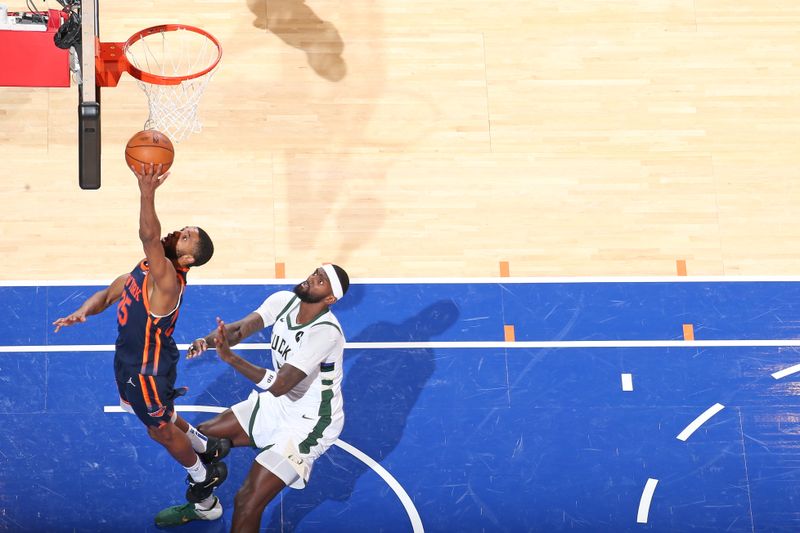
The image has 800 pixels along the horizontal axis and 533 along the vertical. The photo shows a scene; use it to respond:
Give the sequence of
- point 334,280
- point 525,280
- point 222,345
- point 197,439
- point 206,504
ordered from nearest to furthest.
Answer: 1. point 222,345
2. point 334,280
3. point 197,439
4. point 206,504
5. point 525,280

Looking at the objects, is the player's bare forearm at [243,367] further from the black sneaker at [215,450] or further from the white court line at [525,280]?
the white court line at [525,280]

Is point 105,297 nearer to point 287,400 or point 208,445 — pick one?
point 208,445

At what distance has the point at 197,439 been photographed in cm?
762

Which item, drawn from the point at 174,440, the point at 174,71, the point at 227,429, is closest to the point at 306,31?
the point at 174,71

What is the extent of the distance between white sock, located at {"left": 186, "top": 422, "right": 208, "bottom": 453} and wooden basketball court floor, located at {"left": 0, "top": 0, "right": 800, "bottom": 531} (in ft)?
3.30

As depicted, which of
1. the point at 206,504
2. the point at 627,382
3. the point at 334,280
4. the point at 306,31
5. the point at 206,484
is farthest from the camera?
the point at 306,31

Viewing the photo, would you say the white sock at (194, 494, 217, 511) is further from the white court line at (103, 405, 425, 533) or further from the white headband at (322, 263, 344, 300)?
the white headband at (322, 263, 344, 300)

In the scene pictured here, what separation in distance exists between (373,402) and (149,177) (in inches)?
129

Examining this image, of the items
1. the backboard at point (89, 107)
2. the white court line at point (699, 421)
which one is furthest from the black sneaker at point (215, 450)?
the white court line at point (699, 421)

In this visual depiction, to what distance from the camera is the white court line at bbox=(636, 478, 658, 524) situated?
8.28m

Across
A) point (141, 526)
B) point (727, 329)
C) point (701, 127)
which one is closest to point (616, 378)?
point (727, 329)

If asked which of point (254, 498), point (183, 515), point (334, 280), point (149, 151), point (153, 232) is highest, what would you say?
point (149, 151)

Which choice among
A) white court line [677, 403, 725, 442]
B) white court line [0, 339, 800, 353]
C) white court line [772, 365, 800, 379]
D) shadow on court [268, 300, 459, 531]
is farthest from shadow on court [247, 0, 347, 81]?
white court line [772, 365, 800, 379]

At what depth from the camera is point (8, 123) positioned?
30.9 feet
